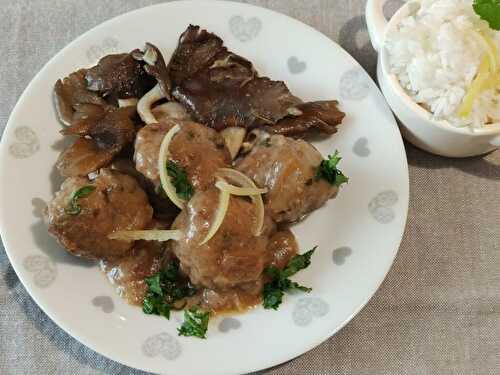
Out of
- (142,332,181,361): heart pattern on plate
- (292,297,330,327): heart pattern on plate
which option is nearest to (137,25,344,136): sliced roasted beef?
(292,297,330,327): heart pattern on plate

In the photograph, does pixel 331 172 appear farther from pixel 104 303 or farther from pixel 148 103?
pixel 104 303

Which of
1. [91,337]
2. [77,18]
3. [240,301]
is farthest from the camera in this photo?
[77,18]

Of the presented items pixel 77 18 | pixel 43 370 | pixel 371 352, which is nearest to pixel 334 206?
pixel 371 352

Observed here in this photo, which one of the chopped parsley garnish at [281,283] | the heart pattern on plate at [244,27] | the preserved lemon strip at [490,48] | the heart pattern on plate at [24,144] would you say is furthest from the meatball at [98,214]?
the preserved lemon strip at [490,48]

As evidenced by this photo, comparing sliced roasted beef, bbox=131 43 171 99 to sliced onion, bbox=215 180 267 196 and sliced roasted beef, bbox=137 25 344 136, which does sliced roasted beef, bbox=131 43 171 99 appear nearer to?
sliced roasted beef, bbox=137 25 344 136

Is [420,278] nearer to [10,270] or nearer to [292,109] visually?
[292,109]

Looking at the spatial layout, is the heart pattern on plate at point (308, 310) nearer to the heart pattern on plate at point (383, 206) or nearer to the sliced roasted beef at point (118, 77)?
the heart pattern on plate at point (383, 206)
